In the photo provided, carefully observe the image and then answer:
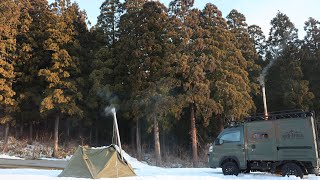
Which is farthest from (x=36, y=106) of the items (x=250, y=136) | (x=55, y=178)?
(x=250, y=136)

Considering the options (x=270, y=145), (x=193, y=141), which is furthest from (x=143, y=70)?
(x=270, y=145)

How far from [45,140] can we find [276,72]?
24.0m

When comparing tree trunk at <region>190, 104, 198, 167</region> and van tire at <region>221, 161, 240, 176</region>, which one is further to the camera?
tree trunk at <region>190, 104, 198, 167</region>

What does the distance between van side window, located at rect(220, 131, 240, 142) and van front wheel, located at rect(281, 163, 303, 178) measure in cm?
→ 231

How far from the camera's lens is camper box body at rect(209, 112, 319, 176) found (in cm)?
1391

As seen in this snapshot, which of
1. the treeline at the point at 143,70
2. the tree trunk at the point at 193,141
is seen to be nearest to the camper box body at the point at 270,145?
the treeline at the point at 143,70

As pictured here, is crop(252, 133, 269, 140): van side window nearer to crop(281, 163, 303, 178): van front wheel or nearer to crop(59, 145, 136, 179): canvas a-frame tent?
crop(281, 163, 303, 178): van front wheel

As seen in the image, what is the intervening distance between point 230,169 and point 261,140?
6.31 ft

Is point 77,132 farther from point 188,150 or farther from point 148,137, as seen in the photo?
point 188,150

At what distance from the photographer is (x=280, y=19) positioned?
36844 mm

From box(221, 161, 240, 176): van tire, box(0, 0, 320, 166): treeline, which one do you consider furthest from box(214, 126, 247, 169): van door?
box(0, 0, 320, 166): treeline

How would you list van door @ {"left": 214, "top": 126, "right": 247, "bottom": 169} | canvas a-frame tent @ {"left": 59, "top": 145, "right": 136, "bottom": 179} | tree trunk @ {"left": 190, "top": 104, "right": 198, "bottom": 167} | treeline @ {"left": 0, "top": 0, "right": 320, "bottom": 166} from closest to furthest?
canvas a-frame tent @ {"left": 59, "top": 145, "right": 136, "bottom": 179}
van door @ {"left": 214, "top": 126, "right": 247, "bottom": 169}
treeline @ {"left": 0, "top": 0, "right": 320, "bottom": 166}
tree trunk @ {"left": 190, "top": 104, "right": 198, "bottom": 167}

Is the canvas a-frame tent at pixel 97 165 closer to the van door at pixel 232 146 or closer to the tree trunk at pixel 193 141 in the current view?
the van door at pixel 232 146

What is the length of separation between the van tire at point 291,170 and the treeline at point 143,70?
12399mm
